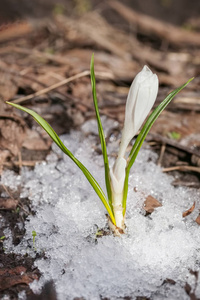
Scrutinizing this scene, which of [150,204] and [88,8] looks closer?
[150,204]

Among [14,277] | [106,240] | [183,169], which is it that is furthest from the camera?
[183,169]

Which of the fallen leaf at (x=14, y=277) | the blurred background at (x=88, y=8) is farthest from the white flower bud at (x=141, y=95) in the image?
the blurred background at (x=88, y=8)

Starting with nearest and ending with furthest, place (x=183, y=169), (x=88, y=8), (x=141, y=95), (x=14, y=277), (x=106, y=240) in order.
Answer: (x=141, y=95) < (x=14, y=277) < (x=106, y=240) < (x=183, y=169) < (x=88, y=8)

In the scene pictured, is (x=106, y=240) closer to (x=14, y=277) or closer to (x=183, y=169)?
(x=14, y=277)

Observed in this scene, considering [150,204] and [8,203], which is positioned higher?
[8,203]

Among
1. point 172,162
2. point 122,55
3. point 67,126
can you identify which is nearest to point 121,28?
point 122,55

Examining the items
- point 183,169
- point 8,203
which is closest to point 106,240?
point 8,203

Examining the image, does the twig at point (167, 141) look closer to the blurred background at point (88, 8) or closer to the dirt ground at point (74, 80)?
the dirt ground at point (74, 80)
